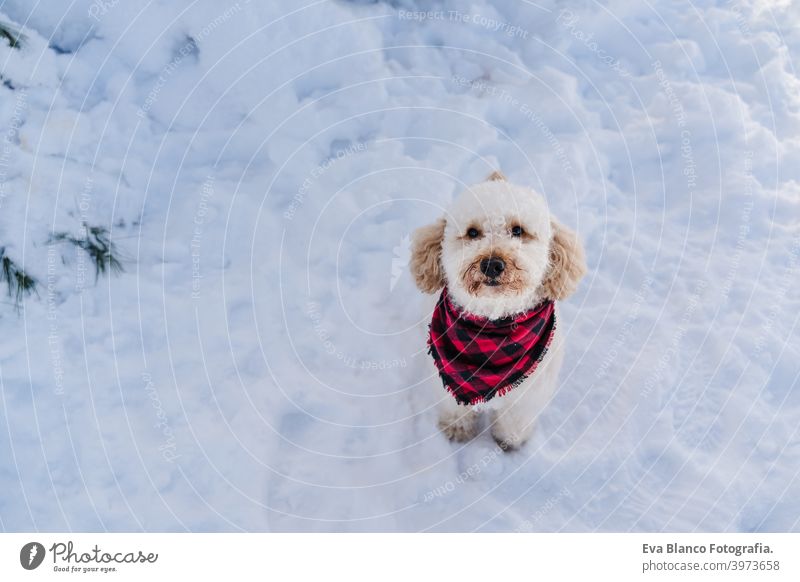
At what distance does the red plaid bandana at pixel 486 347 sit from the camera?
314 centimetres

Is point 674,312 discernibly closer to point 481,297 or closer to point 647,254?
point 647,254

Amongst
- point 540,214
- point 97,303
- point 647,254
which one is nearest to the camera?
point 540,214

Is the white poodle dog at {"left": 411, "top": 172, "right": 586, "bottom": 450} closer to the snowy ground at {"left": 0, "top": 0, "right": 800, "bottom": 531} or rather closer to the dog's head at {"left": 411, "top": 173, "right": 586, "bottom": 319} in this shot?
the dog's head at {"left": 411, "top": 173, "right": 586, "bottom": 319}

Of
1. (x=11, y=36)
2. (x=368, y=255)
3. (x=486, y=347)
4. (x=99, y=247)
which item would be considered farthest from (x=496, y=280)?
(x=11, y=36)

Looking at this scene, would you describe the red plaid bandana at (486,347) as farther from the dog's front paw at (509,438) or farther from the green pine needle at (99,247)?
the green pine needle at (99,247)

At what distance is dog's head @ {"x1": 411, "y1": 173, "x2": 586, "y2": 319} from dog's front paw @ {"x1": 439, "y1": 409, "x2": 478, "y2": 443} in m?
0.77

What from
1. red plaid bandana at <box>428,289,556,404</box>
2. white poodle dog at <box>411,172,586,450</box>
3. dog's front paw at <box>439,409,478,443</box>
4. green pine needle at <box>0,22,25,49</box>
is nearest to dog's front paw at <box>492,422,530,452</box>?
white poodle dog at <box>411,172,586,450</box>

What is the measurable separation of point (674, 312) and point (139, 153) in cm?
397

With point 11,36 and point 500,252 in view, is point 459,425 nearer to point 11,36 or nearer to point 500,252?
point 500,252

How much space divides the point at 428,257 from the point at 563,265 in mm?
742

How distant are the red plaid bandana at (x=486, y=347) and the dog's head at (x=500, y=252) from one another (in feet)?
0.22

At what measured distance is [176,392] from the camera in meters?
3.57

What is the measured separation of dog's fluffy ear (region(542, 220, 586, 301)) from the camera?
10.3 feet
